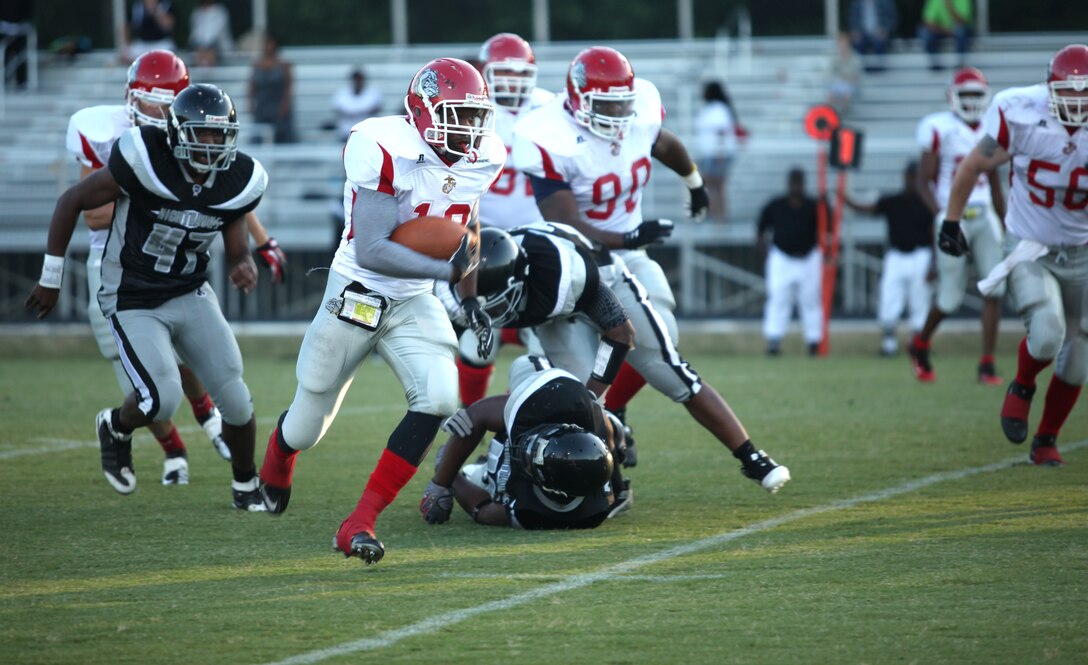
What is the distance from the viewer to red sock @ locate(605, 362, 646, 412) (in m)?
7.19

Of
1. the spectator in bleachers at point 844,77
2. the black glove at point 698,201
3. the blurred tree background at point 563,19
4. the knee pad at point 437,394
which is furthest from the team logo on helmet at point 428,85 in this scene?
the blurred tree background at point 563,19

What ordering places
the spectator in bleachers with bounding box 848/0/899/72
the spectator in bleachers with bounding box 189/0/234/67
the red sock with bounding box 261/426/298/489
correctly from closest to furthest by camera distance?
the red sock with bounding box 261/426/298/489
the spectator in bleachers with bounding box 848/0/899/72
the spectator in bleachers with bounding box 189/0/234/67

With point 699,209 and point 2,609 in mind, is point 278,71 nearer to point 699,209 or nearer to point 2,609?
point 699,209

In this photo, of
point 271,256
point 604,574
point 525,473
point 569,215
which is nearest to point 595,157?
point 569,215

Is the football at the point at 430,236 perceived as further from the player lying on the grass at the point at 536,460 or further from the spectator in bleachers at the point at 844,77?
the spectator in bleachers at the point at 844,77

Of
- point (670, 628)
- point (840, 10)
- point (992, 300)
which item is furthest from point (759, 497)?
point (840, 10)

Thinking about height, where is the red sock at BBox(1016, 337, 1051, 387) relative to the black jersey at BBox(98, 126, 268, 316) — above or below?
below

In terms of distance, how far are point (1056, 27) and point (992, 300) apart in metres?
15.1

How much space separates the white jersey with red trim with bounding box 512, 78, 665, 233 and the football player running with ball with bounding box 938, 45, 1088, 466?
1.50 metres

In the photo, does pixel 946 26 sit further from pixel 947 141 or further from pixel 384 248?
pixel 384 248

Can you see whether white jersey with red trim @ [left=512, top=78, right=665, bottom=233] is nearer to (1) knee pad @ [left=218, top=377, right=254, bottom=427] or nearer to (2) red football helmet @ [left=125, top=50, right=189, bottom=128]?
(2) red football helmet @ [left=125, top=50, right=189, bottom=128]

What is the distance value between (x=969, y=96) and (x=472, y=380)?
16.5 feet

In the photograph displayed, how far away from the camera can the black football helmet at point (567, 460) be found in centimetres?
546

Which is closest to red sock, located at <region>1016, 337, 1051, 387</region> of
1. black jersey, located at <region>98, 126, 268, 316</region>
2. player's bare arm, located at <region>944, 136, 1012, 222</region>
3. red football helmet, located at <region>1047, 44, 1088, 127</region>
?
player's bare arm, located at <region>944, 136, 1012, 222</region>
